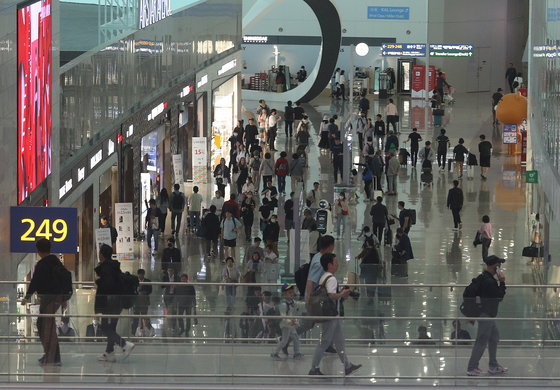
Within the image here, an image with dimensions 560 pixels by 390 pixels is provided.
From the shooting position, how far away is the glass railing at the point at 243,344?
13.0 meters

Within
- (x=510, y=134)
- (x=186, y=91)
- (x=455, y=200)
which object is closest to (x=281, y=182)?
(x=186, y=91)

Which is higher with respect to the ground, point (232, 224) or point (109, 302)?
point (232, 224)

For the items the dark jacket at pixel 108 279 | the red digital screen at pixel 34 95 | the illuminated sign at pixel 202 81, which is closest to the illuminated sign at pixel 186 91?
the illuminated sign at pixel 202 81

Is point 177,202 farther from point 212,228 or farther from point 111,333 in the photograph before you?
point 111,333

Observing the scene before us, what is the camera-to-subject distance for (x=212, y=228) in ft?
82.2

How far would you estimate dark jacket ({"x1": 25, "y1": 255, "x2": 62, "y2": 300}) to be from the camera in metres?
13.0

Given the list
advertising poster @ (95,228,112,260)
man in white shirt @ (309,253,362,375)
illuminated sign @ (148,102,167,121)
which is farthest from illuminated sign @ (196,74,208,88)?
man in white shirt @ (309,253,362,375)

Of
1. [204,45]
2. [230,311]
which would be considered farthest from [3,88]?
[204,45]

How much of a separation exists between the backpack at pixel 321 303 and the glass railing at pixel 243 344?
0.40ft

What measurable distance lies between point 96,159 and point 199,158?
9.00 meters

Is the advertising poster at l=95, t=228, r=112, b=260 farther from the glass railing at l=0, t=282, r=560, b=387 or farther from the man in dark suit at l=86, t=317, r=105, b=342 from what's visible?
the man in dark suit at l=86, t=317, r=105, b=342

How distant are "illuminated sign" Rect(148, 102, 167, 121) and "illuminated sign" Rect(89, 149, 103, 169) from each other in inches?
228

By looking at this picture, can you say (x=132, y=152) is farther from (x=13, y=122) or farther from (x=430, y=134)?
(x=430, y=134)

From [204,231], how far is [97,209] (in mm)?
3074
